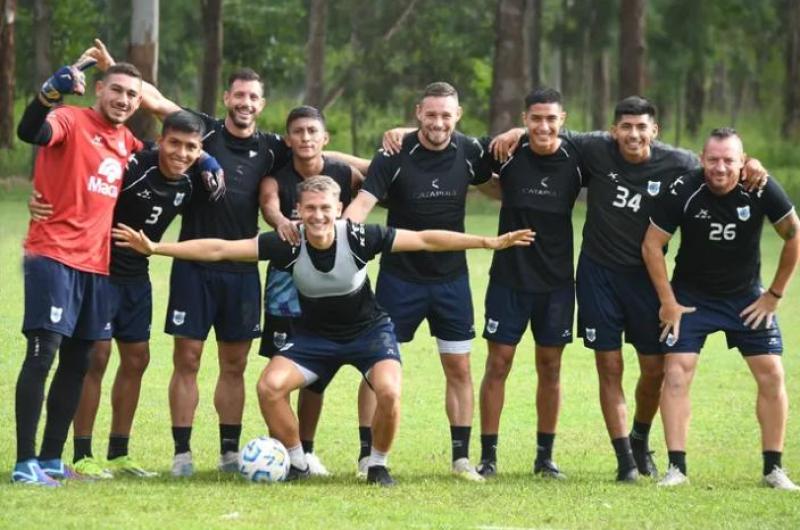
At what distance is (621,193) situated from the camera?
10898 mm

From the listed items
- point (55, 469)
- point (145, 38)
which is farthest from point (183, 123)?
point (145, 38)

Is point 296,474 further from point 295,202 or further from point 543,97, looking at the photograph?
point 543,97

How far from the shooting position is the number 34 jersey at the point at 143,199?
34.1 ft

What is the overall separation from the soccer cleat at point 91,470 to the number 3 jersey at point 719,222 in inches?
154

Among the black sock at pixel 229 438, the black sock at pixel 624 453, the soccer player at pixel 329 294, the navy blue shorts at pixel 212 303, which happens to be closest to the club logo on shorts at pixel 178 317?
the navy blue shorts at pixel 212 303

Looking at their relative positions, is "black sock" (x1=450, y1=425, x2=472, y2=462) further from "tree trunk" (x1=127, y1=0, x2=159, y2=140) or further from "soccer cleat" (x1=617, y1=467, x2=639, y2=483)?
"tree trunk" (x1=127, y1=0, x2=159, y2=140)

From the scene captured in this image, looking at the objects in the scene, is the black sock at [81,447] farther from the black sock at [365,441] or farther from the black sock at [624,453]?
the black sock at [624,453]

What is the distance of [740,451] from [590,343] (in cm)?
215

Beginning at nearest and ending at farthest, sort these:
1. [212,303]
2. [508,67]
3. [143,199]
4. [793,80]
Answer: [143,199]
[212,303]
[508,67]
[793,80]

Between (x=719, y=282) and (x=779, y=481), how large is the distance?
1352 mm

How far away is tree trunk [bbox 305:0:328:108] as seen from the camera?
4652 cm

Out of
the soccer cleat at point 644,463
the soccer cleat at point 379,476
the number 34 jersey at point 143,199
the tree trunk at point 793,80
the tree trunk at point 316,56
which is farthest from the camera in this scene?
the tree trunk at point 316,56

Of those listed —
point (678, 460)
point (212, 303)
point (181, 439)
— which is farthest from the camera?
point (212, 303)

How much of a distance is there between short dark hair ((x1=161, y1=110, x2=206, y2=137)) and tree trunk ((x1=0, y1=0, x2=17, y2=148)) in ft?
90.7
